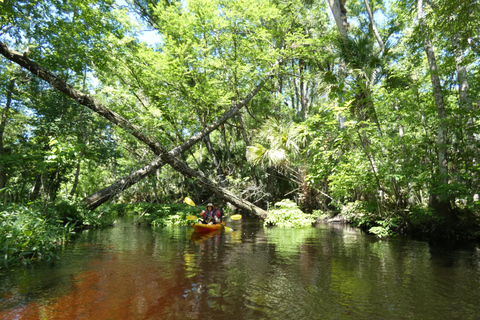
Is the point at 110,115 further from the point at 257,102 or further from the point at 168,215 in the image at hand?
the point at 257,102

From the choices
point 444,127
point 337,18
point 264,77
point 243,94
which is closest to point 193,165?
point 243,94

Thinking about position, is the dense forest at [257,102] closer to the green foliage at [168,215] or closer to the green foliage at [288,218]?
the green foliage at [288,218]

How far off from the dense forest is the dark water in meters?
1.64

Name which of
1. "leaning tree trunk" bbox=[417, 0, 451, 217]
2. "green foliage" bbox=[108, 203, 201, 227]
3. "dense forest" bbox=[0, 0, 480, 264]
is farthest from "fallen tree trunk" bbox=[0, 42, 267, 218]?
"leaning tree trunk" bbox=[417, 0, 451, 217]

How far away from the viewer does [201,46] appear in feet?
44.3

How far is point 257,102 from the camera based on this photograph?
1856cm

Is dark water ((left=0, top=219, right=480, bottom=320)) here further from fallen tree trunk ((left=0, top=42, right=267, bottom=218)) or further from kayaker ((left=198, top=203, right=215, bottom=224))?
fallen tree trunk ((left=0, top=42, right=267, bottom=218))

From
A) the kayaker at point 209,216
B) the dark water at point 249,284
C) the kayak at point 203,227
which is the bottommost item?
the dark water at point 249,284

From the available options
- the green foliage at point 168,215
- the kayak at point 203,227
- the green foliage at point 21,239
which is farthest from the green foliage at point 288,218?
the green foliage at point 21,239

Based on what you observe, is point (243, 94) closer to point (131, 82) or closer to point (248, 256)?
point (131, 82)

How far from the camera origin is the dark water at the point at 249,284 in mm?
3285

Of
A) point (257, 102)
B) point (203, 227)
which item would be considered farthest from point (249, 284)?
point (257, 102)

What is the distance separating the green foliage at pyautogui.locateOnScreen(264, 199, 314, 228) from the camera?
42.3ft

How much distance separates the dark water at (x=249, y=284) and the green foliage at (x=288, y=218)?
227 inches
